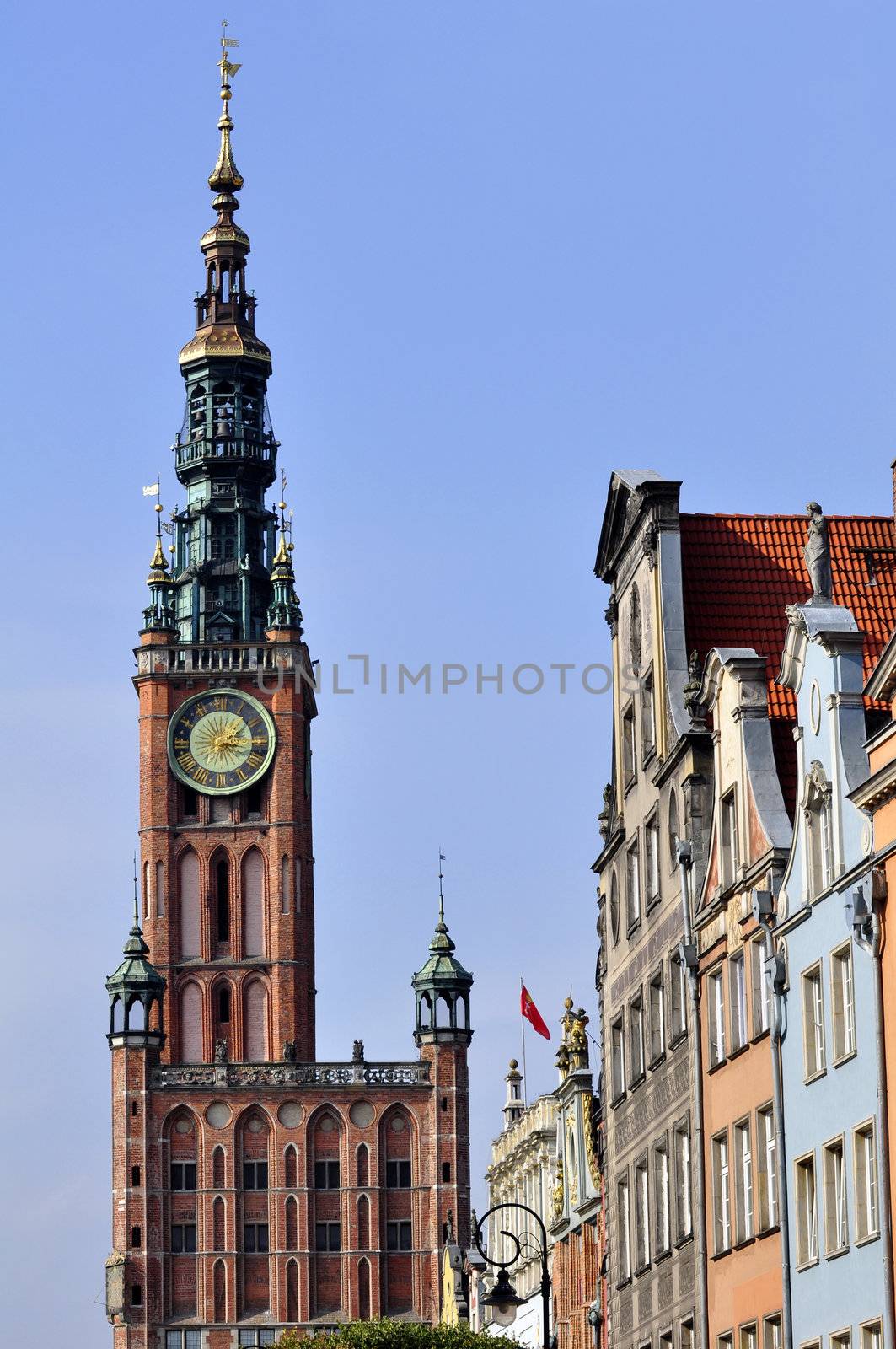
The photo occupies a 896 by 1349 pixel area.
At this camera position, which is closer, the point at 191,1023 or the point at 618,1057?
the point at 618,1057

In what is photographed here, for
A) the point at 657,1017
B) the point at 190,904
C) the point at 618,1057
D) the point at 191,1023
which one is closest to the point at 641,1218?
the point at 657,1017

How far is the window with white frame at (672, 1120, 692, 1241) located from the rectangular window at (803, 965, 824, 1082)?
8.03 metres

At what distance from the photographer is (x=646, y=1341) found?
51969mm

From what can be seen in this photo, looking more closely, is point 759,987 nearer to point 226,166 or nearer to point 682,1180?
point 682,1180

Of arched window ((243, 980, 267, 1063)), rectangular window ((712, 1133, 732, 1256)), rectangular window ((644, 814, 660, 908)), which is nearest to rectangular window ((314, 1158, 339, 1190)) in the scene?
arched window ((243, 980, 267, 1063))

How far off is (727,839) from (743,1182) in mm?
4995

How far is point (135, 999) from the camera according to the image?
13788 cm

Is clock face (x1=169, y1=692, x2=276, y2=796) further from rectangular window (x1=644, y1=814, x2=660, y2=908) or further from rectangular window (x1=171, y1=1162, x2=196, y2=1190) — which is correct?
rectangular window (x1=644, y1=814, x2=660, y2=908)

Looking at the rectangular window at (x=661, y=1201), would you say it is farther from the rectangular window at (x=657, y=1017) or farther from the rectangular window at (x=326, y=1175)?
the rectangular window at (x=326, y=1175)

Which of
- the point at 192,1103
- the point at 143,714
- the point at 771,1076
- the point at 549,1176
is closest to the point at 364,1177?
the point at 192,1103

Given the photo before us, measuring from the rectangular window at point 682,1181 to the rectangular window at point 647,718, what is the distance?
670cm

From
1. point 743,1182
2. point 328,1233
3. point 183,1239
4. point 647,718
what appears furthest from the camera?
point 328,1233

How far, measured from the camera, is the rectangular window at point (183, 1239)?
443 ft

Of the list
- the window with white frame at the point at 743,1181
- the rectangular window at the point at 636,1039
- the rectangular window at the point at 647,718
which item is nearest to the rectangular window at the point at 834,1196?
the window with white frame at the point at 743,1181
